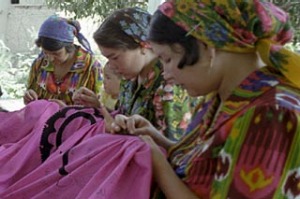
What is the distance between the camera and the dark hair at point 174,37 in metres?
1.07

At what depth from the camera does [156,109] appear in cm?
162

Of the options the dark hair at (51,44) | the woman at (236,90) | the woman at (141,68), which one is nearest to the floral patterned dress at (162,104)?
the woman at (141,68)

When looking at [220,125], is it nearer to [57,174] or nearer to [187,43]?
[187,43]

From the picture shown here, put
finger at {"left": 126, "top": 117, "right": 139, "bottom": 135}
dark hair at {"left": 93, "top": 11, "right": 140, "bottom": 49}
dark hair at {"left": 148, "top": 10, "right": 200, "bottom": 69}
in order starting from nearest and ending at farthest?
dark hair at {"left": 148, "top": 10, "right": 200, "bottom": 69}, finger at {"left": 126, "top": 117, "right": 139, "bottom": 135}, dark hair at {"left": 93, "top": 11, "right": 140, "bottom": 49}

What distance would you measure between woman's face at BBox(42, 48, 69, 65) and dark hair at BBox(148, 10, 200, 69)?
1546mm

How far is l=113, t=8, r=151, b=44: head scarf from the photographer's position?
169 centimetres

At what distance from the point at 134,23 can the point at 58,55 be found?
3.26 feet

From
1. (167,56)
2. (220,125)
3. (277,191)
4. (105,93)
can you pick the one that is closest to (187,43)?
(167,56)

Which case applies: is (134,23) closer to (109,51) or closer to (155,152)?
(109,51)

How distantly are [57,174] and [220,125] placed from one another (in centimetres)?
57

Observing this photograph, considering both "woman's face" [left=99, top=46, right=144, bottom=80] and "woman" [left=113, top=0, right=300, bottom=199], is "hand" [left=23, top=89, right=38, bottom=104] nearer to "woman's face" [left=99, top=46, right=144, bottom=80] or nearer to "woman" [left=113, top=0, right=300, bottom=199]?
"woman's face" [left=99, top=46, right=144, bottom=80]

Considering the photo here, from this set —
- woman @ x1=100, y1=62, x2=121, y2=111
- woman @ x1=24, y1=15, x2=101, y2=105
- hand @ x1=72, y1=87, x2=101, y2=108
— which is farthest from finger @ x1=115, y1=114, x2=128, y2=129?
woman @ x1=24, y1=15, x2=101, y2=105

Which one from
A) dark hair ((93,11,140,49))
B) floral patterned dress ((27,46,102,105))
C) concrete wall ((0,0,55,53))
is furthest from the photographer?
concrete wall ((0,0,55,53))

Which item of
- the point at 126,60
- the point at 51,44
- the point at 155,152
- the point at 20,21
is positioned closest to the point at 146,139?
the point at 155,152
